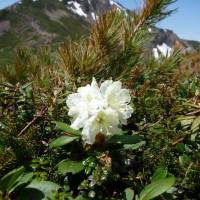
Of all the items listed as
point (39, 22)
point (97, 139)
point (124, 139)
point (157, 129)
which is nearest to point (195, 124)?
point (157, 129)

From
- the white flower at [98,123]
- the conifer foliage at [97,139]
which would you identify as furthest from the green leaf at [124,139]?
the white flower at [98,123]

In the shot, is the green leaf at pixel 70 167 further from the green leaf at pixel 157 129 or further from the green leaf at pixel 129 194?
the green leaf at pixel 157 129

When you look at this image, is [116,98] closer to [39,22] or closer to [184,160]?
[184,160]

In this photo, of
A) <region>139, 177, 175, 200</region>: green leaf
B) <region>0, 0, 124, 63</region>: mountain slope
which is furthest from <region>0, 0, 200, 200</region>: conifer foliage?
<region>0, 0, 124, 63</region>: mountain slope

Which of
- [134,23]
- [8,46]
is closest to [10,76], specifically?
[134,23]

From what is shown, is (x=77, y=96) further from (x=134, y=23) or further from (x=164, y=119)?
(x=134, y=23)
